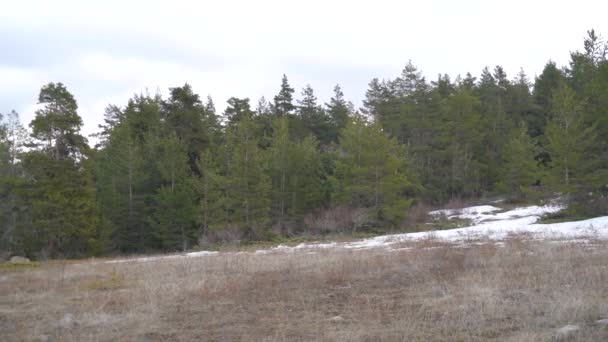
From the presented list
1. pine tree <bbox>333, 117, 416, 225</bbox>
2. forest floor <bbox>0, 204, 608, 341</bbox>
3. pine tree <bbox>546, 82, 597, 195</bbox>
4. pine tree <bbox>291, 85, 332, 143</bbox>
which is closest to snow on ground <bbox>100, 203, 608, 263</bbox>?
pine tree <bbox>546, 82, 597, 195</bbox>

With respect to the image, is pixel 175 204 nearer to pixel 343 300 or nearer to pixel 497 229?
pixel 497 229

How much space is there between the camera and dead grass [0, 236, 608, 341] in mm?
5766

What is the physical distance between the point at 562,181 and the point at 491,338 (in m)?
21.2

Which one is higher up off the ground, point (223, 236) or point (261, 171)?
point (261, 171)

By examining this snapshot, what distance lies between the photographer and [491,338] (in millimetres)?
5199

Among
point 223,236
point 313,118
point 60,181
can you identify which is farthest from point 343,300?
point 313,118

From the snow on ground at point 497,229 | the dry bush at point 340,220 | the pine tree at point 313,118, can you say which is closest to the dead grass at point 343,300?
the snow on ground at point 497,229

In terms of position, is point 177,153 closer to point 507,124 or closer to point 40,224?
point 40,224

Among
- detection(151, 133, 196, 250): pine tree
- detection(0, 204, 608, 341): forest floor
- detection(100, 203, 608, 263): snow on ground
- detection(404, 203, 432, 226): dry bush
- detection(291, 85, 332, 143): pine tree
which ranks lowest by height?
detection(0, 204, 608, 341): forest floor

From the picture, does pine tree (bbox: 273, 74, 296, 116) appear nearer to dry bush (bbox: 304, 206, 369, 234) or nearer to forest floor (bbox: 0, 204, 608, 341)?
dry bush (bbox: 304, 206, 369, 234)

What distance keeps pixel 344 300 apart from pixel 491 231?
41.6 ft

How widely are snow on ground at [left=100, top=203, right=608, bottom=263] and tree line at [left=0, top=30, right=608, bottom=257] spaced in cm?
223

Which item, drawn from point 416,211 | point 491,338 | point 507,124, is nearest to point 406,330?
point 491,338

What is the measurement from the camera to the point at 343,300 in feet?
25.5
